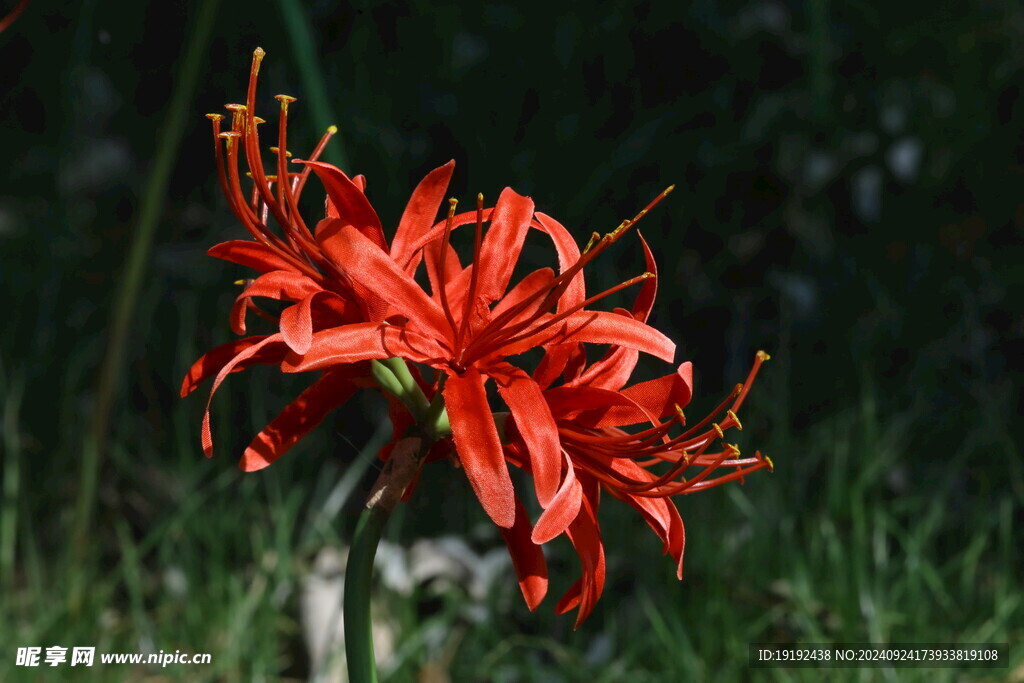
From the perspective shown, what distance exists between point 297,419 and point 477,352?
13 centimetres

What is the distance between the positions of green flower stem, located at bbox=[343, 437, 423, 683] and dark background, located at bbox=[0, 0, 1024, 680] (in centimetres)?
120

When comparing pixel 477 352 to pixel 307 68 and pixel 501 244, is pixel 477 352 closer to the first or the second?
pixel 501 244

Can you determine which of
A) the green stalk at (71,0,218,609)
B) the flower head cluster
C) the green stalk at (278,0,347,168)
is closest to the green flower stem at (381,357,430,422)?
the flower head cluster

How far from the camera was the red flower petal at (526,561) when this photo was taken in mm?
710

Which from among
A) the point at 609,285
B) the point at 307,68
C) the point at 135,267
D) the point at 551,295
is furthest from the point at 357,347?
the point at 609,285

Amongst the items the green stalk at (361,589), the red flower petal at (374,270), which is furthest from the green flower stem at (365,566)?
the red flower petal at (374,270)

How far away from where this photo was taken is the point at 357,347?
2.04 feet

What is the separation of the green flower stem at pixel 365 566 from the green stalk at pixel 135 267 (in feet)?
3.76

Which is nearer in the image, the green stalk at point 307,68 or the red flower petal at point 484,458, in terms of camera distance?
the red flower petal at point 484,458

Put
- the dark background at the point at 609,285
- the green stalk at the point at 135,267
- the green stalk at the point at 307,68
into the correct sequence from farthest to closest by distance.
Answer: the dark background at the point at 609,285
the green stalk at the point at 135,267
the green stalk at the point at 307,68

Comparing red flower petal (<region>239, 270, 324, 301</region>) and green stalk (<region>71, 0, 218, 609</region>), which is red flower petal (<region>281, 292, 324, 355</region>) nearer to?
red flower petal (<region>239, 270, 324, 301</region>)

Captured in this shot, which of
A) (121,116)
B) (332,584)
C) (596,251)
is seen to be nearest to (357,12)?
(121,116)

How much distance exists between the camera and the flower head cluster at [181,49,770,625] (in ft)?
2.09

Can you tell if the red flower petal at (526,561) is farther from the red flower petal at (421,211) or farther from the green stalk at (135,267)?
the green stalk at (135,267)
